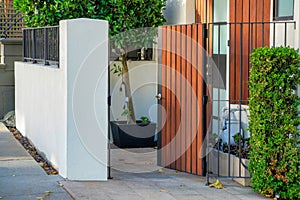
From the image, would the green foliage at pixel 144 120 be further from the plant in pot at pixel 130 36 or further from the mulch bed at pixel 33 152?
the mulch bed at pixel 33 152

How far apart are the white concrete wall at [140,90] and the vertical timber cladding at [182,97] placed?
2768 mm

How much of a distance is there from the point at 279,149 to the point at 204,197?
1.01 meters

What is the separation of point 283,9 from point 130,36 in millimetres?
2864

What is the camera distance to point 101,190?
7055mm

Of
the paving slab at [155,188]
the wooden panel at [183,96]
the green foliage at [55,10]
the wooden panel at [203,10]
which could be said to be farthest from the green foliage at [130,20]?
the paving slab at [155,188]

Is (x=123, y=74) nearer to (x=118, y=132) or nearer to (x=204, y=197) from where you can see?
(x=118, y=132)

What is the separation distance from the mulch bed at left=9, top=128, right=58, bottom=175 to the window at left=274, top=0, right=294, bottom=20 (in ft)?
12.2

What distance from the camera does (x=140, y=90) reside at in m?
11.5

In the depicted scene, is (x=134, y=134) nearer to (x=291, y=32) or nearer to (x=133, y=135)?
(x=133, y=135)

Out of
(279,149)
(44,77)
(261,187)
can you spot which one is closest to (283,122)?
(279,149)

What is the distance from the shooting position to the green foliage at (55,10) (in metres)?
9.86

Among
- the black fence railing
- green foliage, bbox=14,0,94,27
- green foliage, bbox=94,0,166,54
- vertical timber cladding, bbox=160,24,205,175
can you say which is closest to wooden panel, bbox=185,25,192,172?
vertical timber cladding, bbox=160,24,205,175

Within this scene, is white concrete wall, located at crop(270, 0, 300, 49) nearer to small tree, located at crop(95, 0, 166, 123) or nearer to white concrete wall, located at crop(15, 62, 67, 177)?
small tree, located at crop(95, 0, 166, 123)

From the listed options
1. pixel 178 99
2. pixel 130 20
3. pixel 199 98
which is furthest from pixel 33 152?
pixel 199 98
